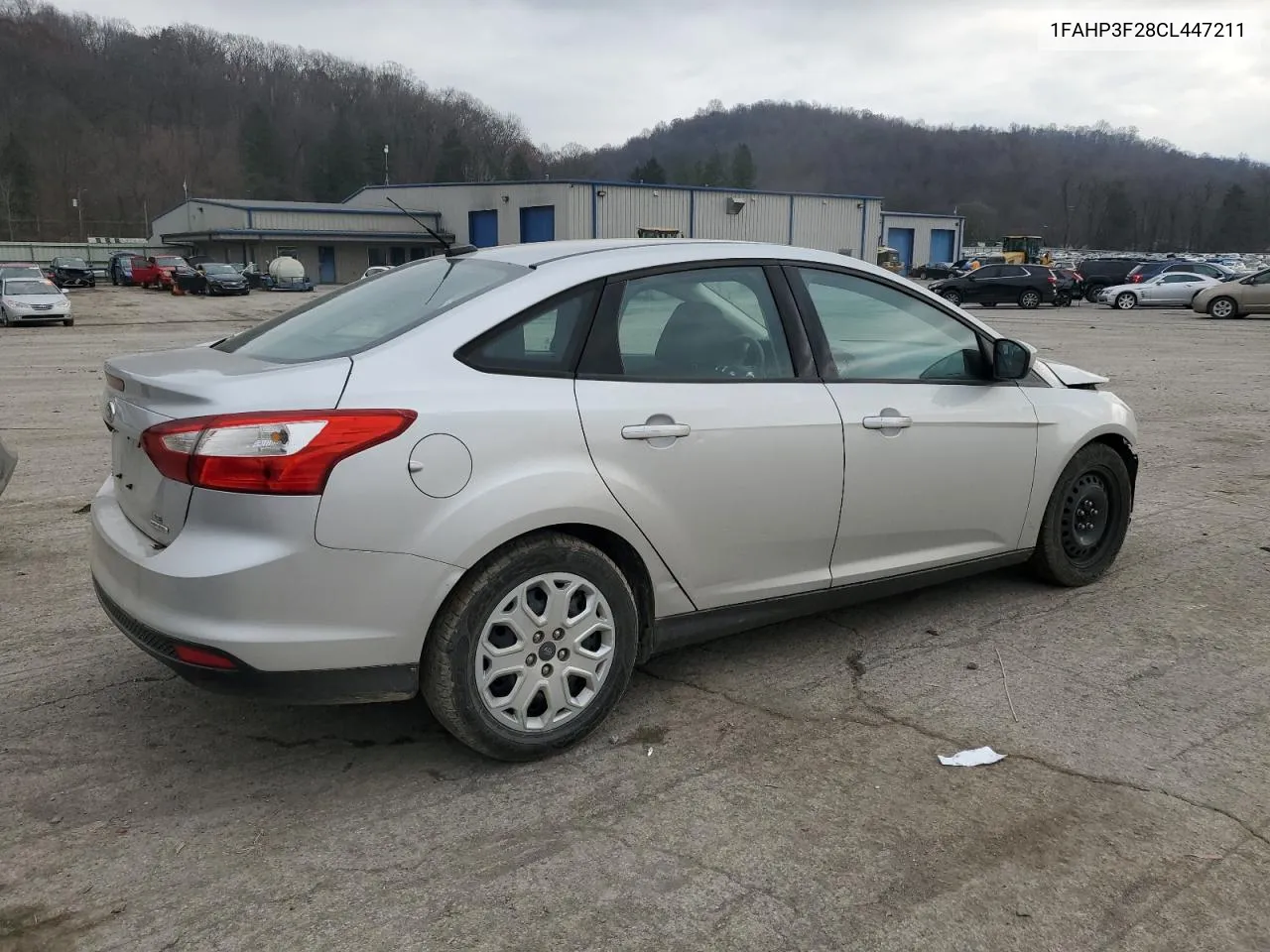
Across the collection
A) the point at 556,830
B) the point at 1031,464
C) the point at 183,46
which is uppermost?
the point at 183,46

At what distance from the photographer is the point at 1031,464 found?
452 cm

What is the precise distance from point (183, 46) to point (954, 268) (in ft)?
396

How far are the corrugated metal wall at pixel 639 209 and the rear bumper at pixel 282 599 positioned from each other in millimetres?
48910

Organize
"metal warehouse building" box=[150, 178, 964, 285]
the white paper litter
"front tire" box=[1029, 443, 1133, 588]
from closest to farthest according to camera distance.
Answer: the white paper litter
"front tire" box=[1029, 443, 1133, 588]
"metal warehouse building" box=[150, 178, 964, 285]

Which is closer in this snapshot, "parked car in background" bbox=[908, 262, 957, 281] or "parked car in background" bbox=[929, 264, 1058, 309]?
"parked car in background" bbox=[929, 264, 1058, 309]

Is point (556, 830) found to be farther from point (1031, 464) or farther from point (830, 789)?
point (1031, 464)

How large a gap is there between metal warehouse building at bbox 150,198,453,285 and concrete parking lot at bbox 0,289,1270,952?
2533 inches

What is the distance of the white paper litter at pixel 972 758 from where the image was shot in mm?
3287

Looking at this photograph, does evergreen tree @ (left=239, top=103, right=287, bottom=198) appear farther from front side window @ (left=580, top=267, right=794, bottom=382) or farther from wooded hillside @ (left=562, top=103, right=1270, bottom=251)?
front side window @ (left=580, top=267, right=794, bottom=382)

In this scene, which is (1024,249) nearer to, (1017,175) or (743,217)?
(743,217)

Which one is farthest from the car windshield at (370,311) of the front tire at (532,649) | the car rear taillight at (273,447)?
the front tire at (532,649)

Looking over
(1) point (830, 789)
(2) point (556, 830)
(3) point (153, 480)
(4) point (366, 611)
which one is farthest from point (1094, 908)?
(3) point (153, 480)

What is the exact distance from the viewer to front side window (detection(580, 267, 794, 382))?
343 cm

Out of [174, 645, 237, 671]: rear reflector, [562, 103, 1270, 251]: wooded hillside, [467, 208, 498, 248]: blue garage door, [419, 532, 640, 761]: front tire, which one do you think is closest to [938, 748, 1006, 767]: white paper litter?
[419, 532, 640, 761]: front tire
